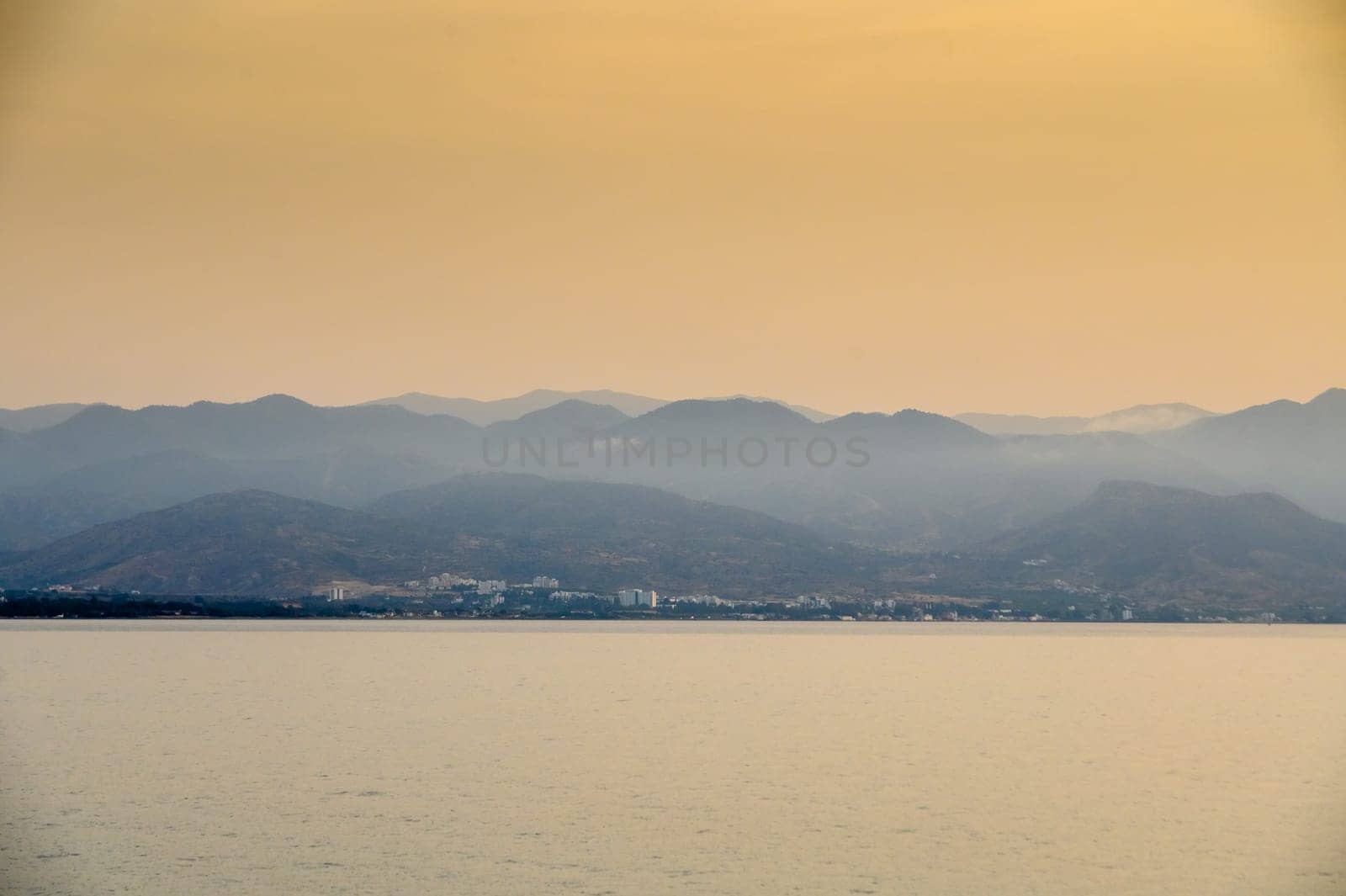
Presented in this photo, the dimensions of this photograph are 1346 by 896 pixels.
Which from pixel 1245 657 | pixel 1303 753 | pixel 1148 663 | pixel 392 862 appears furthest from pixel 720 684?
pixel 1245 657

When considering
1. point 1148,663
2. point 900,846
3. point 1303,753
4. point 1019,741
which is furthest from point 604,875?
point 1148,663

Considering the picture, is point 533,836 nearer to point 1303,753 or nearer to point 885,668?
point 1303,753

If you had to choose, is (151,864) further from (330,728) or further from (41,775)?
(330,728)

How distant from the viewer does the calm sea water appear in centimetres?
5109

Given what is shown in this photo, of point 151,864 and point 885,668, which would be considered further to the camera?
point 885,668

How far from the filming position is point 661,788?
66.9m

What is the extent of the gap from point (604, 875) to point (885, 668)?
4274 inches

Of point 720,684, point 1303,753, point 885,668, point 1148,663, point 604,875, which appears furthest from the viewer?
point 1148,663

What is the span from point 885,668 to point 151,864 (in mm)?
110863

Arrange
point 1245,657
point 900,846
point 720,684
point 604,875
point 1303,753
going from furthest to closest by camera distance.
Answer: point 1245,657, point 720,684, point 1303,753, point 900,846, point 604,875

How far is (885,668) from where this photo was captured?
156 meters

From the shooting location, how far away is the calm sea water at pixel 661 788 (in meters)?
51.1

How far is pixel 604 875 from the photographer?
4997cm

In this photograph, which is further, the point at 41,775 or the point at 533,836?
the point at 41,775
